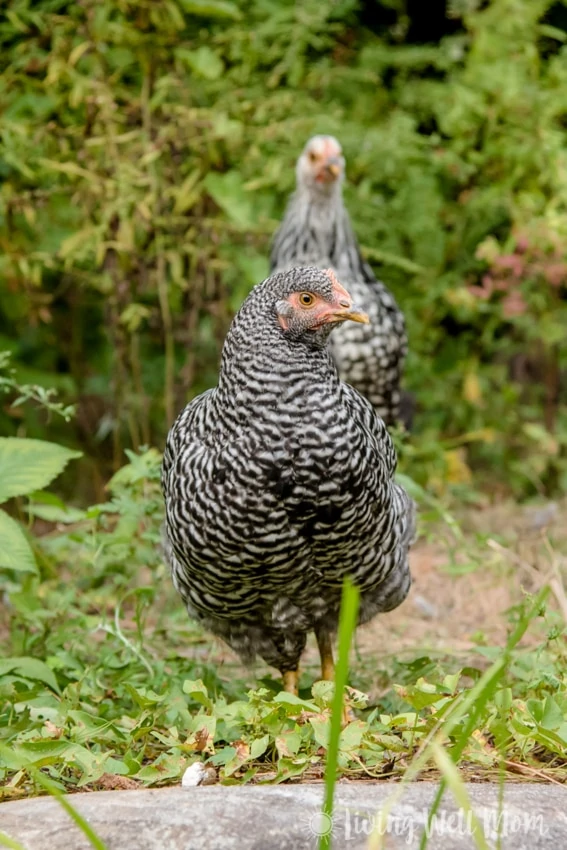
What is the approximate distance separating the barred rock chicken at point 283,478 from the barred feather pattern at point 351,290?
1.63m

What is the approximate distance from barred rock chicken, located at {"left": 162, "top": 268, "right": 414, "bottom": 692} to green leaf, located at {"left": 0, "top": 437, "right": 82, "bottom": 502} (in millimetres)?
595

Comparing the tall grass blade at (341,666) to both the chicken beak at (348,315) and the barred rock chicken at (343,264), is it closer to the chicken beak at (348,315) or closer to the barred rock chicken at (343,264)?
the chicken beak at (348,315)

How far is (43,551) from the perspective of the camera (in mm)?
4832

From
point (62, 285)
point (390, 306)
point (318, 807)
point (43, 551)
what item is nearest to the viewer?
point (318, 807)

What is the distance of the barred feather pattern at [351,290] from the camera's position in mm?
5012

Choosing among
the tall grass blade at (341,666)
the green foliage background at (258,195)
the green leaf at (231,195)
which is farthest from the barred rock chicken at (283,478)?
the green leaf at (231,195)

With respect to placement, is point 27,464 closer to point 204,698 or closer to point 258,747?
point 204,698

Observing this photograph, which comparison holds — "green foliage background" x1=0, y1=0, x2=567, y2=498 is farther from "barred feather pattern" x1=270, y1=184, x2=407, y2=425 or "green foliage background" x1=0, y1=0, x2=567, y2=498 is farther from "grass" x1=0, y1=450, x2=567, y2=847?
"grass" x1=0, y1=450, x2=567, y2=847

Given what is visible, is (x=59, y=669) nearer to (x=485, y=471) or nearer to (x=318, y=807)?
(x=318, y=807)

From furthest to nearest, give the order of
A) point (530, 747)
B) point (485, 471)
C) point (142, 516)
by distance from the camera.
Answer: point (485, 471)
point (142, 516)
point (530, 747)

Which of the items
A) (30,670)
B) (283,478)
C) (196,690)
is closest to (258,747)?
(196,690)

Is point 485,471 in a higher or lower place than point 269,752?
lower

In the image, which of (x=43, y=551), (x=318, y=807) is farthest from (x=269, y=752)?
(x=43, y=551)

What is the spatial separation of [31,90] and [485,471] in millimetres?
3601
